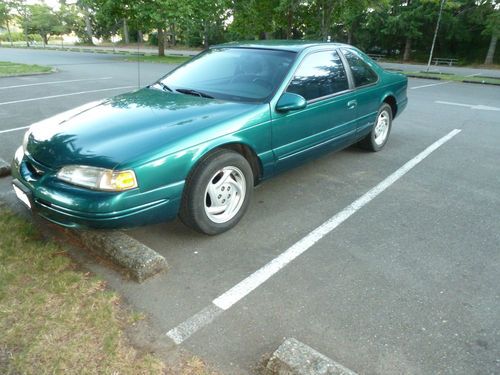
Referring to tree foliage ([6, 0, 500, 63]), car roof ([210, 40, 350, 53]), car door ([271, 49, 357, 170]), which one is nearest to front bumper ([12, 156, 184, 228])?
car door ([271, 49, 357, 170])

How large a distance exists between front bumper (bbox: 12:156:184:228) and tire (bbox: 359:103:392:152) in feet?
10.6

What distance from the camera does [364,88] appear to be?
14.6 ft

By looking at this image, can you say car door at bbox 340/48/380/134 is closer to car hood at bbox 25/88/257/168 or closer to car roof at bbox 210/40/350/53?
car roof at bbox 210/40/350/53

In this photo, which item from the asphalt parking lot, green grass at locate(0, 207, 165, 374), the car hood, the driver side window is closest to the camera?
green grass at locate(0, 207, 165, 374)

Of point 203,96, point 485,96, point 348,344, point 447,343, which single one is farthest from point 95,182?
point 485,96

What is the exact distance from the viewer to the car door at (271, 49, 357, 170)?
3.42 meters

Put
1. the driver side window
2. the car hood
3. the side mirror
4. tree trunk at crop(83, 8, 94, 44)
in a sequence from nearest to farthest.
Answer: the car hood, the side mirror, the driver side window, tree trunk at crop(83, 8, 94, 44)

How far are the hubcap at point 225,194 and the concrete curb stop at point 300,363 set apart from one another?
1324 millimetres

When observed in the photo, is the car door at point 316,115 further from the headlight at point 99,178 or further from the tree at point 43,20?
the tree at point 43,20

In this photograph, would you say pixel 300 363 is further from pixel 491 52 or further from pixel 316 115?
pixel 491 52

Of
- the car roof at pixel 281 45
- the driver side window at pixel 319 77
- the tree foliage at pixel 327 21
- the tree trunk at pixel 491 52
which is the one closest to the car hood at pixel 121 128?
the driver side window at pixel 319 77

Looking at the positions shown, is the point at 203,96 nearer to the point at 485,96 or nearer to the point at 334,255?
the point at 334,255

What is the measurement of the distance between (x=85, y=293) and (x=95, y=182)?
27.2 inches

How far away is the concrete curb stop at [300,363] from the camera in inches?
70.5
